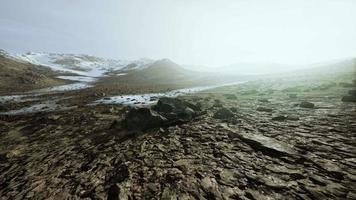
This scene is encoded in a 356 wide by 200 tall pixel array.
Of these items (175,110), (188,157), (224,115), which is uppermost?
(175,110)

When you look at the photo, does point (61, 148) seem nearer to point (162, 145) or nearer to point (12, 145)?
point (12, 145)

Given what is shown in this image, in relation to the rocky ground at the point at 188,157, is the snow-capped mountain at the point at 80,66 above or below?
above

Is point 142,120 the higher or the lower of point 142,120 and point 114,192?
the higher

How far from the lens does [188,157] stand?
7211 mm

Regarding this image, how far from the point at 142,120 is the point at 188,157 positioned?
4.82 metres

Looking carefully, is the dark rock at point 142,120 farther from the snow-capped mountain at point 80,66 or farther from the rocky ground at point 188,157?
the snow-capped mountain at point 80,66

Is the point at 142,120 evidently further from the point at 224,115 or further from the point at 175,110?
the point at 224,115

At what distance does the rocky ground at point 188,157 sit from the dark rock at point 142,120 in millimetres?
56

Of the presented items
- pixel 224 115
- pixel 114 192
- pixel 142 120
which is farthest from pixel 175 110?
pixel 114 192

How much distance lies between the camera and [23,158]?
8.43 m

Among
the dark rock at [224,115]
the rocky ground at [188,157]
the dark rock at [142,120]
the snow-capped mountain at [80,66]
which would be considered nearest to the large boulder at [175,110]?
the rocky ground at [188,157]

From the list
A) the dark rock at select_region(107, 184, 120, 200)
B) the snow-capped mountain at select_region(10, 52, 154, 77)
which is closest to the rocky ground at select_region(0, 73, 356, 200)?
the dark rock at select_region(107, 184, 120, 200)

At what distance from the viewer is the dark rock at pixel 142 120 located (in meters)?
11.1

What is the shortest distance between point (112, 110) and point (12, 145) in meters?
7.41
